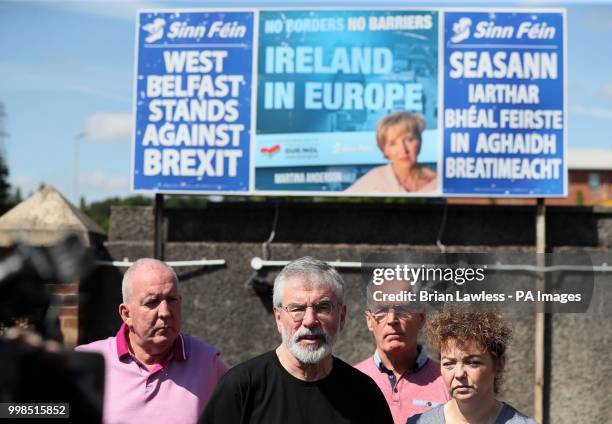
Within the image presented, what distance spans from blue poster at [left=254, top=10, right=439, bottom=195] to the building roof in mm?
43693

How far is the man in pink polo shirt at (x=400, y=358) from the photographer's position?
13.3 ft

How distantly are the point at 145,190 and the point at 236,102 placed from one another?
120 centimetres

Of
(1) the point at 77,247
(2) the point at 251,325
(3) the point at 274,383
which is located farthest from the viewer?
(2) the point at 251,325

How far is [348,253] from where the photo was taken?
7672mm

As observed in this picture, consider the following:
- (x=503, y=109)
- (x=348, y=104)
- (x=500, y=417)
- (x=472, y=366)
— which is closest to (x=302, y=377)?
(x=472, y=366)

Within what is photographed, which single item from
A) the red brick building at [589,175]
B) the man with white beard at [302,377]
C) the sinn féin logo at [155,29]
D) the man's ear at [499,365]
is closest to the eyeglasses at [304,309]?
the man with white beard at [302,377]

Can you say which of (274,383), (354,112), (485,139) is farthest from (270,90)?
(274,383)

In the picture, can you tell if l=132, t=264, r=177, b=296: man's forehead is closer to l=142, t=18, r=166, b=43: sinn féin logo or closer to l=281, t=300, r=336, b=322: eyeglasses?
l=281, t=300, r=336, b=322: eyeglasses

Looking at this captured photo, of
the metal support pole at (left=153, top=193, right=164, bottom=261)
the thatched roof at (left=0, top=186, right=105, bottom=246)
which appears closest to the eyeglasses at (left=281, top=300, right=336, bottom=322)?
the thatched roof at (left=0, top=186, right=105, bottom=246)

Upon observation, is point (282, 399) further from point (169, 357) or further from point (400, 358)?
point (400, 358)

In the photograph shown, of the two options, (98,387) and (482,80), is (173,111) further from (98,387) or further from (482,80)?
(98,387)

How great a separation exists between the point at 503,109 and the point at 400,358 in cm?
416

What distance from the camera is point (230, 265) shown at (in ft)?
25.5

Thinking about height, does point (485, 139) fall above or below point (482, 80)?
below
